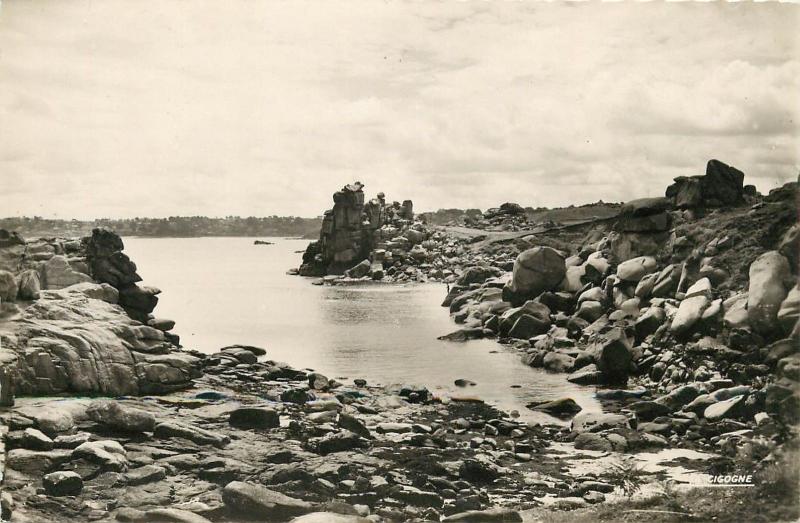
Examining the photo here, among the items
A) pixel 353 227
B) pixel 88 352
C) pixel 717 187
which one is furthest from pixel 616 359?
pixel 353 227

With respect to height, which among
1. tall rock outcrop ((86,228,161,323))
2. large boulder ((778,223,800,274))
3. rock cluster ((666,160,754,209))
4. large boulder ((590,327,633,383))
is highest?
rock cluster ((666,160,754,209))

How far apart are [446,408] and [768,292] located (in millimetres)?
5649

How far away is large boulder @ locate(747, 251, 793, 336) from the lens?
36.3 ft

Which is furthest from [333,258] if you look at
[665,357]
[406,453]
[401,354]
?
[406,453]

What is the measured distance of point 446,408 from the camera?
37.6 ft

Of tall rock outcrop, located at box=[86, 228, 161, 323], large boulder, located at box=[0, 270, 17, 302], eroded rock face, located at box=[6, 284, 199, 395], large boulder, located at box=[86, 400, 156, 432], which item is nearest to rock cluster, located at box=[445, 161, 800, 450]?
large boulder, located at box=[86, 400, 156, 432]

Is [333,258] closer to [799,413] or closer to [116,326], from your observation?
[116,326]

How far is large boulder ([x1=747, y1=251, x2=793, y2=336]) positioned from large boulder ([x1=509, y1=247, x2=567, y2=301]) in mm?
8233

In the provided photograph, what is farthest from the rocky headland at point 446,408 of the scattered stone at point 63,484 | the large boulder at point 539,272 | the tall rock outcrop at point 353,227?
the tall rock outcrop at point 353,227

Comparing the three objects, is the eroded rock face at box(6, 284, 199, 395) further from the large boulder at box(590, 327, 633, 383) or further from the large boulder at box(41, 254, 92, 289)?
the large boulder at box(590, 327, 633, 383)

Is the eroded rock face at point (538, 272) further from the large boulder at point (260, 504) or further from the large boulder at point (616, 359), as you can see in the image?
the large boulder at point (260, 504)

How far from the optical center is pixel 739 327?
11656mm

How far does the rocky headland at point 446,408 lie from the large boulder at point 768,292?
1.4 inches

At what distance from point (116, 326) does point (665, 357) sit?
994 centimetres
